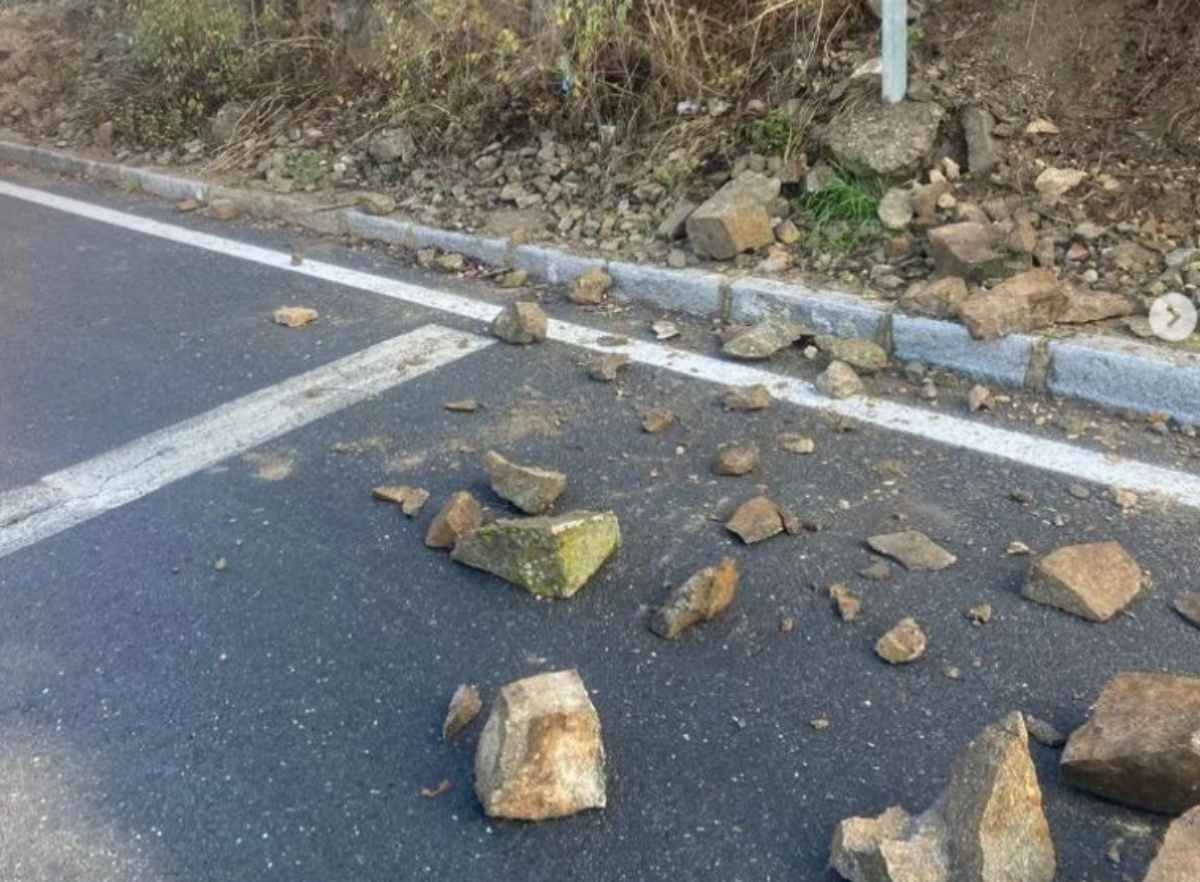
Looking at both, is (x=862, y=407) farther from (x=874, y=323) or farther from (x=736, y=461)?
(x=736, y=461)

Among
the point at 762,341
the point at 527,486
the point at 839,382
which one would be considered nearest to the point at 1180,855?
the point at 527,486

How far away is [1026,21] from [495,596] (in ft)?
12.2

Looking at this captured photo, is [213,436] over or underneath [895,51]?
underneath

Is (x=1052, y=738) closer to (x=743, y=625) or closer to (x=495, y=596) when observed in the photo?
(x=743, y=625)

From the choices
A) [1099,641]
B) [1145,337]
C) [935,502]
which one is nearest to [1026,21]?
[1145,337]

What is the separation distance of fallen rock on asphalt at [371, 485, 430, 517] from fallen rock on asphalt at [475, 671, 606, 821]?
3.10 ft

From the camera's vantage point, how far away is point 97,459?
10.6 feet

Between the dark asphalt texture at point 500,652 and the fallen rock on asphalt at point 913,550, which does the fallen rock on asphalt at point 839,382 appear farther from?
the fallen rock on asphalt at point 913,550

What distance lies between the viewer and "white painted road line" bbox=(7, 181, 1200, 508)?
9.37 feet

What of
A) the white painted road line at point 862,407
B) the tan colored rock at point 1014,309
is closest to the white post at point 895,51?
the tan colored rock at point 1014,309

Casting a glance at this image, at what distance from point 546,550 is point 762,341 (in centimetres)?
152

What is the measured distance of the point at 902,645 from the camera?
222 cm

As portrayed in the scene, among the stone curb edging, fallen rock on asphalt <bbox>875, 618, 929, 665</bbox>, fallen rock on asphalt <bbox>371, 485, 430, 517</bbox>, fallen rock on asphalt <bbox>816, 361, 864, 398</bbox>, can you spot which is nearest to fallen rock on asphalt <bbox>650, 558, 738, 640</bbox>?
fallen rock on asphalt <bbox>875, 618, 929, 665</bbox>

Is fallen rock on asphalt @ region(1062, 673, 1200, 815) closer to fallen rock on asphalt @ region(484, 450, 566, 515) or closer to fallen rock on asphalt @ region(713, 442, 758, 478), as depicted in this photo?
fallen rock on asphalt @ region(713, 442, 758, 478)
